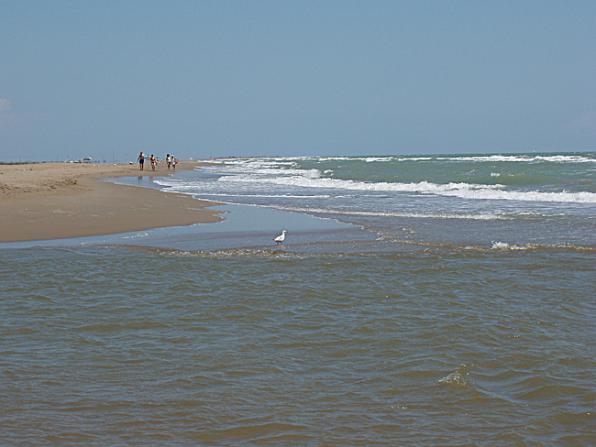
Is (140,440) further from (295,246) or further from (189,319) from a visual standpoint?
(295,246)

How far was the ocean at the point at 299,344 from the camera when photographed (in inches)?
166

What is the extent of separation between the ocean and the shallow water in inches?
0.7

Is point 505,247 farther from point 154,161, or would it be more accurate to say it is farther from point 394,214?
point 154,161

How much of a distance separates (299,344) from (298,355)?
291mm

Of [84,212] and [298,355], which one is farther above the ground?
[84,212]

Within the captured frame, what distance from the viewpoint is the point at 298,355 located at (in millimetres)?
5516

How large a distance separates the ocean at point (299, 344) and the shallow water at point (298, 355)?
0.7 inches

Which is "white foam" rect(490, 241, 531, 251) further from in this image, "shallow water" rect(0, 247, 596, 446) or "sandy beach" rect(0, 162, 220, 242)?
"sandy beach" rect(0, 162, 220, 242)

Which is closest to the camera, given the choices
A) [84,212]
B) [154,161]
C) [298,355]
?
[298,355]

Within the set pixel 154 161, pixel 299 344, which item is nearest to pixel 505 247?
pixel 299 344

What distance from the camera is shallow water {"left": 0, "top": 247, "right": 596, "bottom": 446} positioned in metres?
4.18

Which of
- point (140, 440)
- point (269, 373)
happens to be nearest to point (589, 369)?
point (269, 373)

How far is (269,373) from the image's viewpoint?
511cm

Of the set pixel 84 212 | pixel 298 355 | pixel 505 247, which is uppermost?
pixel 84 212
